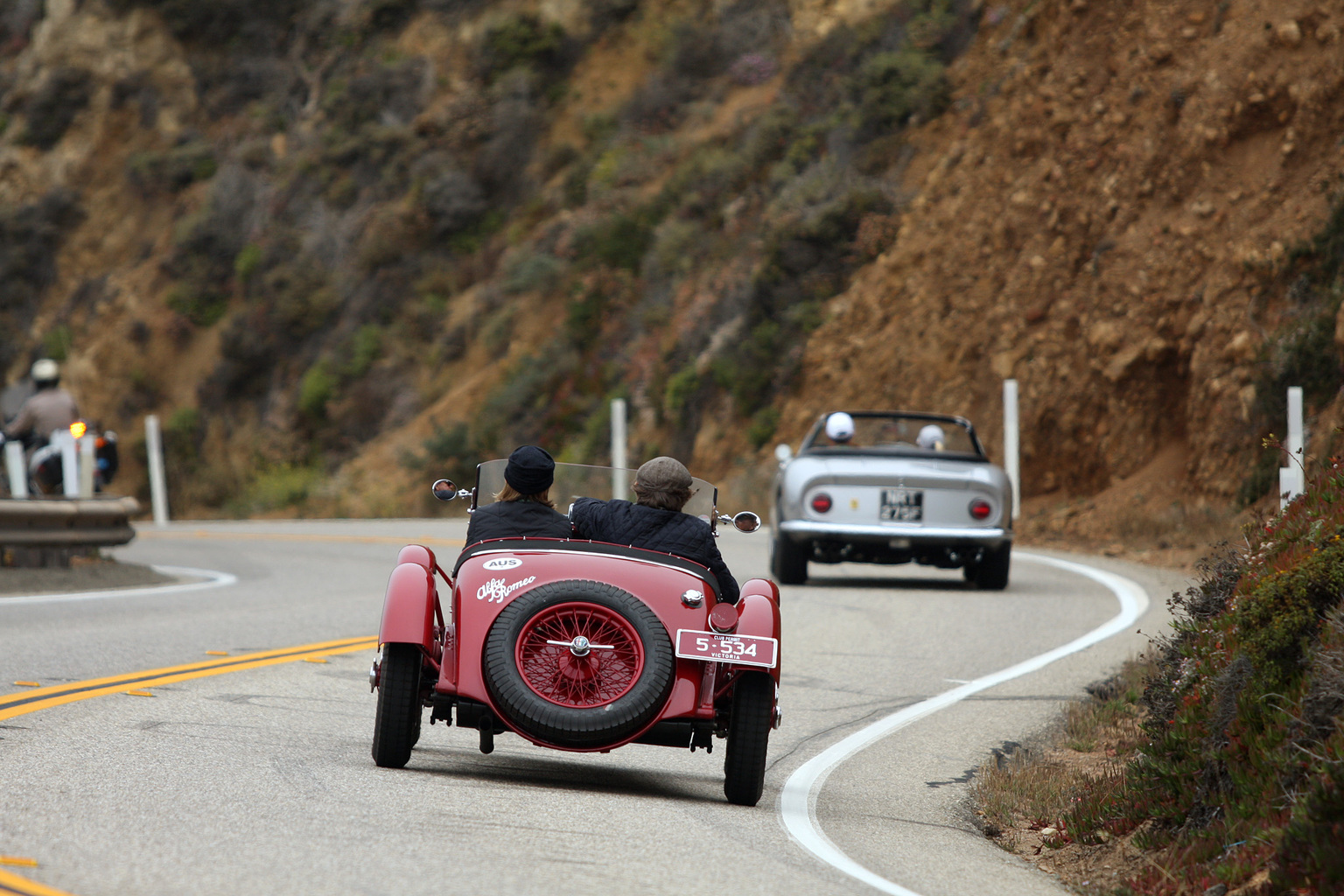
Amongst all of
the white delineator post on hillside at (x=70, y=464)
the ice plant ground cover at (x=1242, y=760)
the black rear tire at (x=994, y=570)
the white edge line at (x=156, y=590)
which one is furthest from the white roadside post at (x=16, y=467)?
the ice plant ground cover at (x=1242, y=760)

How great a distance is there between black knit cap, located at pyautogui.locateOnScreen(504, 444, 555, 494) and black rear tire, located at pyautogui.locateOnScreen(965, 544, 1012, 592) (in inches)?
310

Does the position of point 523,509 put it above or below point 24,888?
above

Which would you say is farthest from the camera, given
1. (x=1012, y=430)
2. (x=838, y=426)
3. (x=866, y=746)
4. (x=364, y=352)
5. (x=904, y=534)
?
(x=364, y=352)

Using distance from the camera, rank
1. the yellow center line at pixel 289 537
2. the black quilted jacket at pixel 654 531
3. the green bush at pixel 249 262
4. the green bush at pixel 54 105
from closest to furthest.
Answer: the black quilted jacket at pixel 654 531 → the yellow center line at pixel 289 537 → the green bush at pixel 249 262 → the green bush at pixel 54 105

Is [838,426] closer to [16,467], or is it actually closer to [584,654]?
[16,467]

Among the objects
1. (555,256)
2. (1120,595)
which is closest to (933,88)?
(555,256)

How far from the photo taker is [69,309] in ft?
145

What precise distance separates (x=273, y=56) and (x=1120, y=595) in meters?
38.3

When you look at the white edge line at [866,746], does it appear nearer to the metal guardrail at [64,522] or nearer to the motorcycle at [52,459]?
the metal guardrail at [64,522]

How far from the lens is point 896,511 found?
45.4ft

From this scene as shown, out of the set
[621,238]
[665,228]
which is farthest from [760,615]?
[621,238]

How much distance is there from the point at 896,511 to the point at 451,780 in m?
8.12

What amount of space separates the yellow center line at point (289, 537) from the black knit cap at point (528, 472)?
13397 millimetres

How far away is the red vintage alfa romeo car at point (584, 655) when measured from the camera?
602 cm
